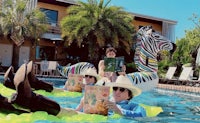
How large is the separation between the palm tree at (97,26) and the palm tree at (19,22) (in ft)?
6.53

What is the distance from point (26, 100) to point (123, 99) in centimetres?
172

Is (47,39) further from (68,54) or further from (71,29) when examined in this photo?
(71,29)

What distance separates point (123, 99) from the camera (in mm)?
5684

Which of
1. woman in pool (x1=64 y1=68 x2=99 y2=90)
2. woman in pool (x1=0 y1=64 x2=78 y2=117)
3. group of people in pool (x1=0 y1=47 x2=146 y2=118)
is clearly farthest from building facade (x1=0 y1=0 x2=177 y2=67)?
woman in pool (x1=0 y1=64 x2=78 y2=117)

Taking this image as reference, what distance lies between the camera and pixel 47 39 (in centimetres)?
2750

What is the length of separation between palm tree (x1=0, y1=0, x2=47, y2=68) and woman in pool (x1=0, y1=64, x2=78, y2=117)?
17775 millimetres

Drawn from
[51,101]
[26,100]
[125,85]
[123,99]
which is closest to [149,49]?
[123,99]

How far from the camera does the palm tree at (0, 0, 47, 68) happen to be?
22.5 m

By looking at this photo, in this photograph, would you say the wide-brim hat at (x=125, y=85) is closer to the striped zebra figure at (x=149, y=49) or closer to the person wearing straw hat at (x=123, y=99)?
the person wearing straw hat at (x=123, y=99)

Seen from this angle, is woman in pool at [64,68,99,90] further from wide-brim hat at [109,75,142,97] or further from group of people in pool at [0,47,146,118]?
wide-brim hat at [109,75,142,97]

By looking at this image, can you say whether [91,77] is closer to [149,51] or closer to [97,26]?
[149,51]

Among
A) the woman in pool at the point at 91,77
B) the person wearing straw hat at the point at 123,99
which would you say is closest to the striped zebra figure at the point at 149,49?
the woman in pool at the point at 91,77

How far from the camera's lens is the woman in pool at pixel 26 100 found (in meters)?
4.47

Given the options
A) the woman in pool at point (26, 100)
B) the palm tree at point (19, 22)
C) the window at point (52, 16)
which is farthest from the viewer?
the window at point (52, 16)
